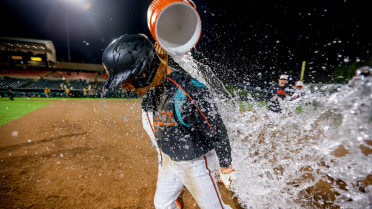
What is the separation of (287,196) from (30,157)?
18.4ft

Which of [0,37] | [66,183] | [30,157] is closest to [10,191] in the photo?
[66,183]

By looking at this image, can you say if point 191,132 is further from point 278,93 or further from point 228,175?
point 278,93

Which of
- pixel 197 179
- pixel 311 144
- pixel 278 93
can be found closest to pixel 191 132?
pixel 197 179

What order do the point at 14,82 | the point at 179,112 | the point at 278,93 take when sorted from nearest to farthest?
the point at 179,112
the point at 278,93
the point at 14,82

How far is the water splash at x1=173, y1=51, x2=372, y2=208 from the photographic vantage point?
3.51ft

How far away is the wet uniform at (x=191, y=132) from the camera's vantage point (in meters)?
1.32

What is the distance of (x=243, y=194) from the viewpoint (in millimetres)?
2588

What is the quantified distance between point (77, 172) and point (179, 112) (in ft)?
10.9

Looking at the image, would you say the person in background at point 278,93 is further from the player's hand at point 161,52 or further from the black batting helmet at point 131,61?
the black batting helmet at point 131,61

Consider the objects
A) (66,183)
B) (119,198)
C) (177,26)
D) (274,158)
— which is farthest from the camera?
(274,158)

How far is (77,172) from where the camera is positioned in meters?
3.38

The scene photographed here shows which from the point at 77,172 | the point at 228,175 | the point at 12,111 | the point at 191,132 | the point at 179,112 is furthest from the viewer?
the point at 12,111

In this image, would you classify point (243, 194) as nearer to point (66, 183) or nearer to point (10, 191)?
point (66, 183)

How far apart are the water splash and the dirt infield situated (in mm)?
670
